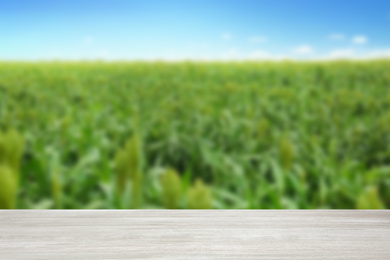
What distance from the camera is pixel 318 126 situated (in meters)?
1.50

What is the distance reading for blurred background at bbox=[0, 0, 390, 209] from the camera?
0.94 metres

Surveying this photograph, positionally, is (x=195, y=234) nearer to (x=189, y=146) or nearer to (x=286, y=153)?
(x=286, y=153)

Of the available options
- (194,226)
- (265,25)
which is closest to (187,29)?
(265,25)

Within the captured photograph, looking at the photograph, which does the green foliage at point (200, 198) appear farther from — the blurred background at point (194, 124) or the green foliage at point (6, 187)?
the green foliage at point (6, 187)

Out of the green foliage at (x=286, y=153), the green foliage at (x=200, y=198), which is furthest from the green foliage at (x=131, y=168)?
the green foliage at (x=286, y=153)

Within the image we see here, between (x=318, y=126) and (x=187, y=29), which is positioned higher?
(x=187, y=29)

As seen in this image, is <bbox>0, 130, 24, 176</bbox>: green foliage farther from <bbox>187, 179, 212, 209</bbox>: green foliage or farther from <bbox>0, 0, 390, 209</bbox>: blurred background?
<bbox>187, 179, 212, 209</bbox>: green foliage

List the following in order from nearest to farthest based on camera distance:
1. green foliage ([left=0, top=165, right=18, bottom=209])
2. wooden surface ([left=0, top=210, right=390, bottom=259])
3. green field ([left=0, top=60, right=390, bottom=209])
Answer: wooden surface ([left=0, top=210, right=390, bottom=259])
green foliage ([left=0, top=165, right=18, bottom=209])
green field ([left=0, top=60, right=390, bottom=209])

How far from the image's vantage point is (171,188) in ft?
2.40

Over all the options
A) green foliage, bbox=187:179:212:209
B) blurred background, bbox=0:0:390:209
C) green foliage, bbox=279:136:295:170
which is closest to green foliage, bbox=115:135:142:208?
blurred background, bbox=0:0:390:209

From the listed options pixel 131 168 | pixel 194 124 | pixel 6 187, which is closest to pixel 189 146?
pixel 194 124

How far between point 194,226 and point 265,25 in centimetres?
85

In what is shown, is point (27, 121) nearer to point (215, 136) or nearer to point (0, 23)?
point (0, 23)

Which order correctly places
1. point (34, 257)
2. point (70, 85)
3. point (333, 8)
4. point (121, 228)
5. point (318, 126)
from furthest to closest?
point (70, 85), point (318, 126), point (333, 8), point (121, 228), point (34, 257)
